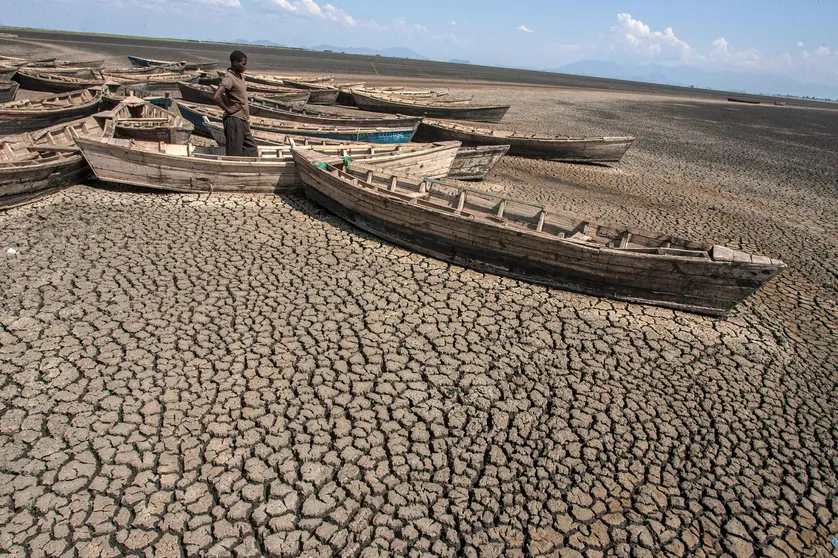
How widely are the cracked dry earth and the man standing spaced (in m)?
2.48

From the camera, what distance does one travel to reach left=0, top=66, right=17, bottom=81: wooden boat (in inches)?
833

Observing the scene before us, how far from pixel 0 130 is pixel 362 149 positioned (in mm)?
10703

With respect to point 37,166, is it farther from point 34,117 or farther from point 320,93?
point 320,93

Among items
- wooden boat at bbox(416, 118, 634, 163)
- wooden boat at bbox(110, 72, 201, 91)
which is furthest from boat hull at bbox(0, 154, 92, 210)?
wooden boat at bbox(110, 72, 201, 91)

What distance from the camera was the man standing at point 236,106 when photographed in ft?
30.4

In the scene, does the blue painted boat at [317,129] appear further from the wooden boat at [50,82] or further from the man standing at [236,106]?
the wooden boat at [50,82]

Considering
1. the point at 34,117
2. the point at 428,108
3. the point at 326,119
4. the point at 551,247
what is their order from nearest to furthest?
the point at 551,247 → the point at 34,117 → the point at 326,119 → the point at 428,108

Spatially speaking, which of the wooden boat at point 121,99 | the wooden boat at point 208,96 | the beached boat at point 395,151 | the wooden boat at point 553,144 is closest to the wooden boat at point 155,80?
the wooden boat at point 208,96

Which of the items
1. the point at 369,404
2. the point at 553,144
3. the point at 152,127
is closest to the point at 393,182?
the point at 369,404

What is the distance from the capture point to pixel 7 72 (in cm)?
2186

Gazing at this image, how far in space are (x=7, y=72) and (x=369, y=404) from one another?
27.8 metres

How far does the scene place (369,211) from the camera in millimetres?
9133

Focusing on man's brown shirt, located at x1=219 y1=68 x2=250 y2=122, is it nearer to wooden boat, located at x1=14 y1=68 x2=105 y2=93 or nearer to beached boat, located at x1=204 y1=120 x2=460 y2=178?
beached boat, located at x1=204 y1=120 x2=460 y2=178

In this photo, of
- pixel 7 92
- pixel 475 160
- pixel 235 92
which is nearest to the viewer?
pixel 235 92
